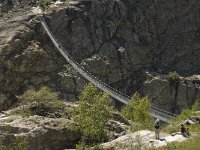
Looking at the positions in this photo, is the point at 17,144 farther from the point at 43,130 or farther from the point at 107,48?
the point at 107,48

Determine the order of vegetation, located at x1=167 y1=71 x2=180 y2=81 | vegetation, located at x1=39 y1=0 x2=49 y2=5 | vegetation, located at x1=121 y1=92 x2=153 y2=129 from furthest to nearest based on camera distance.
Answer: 1. vegetation, located at x1=39 y1=0 x2=49 y2=5
2. vegetation, located at x1=167 y1=71 x2=180 y2=81
3. vegetation, located at x1=121 y1=92 x2=153 y2=129

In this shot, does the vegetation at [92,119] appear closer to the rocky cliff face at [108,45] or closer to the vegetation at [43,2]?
the rocky cliff face at [108,45]

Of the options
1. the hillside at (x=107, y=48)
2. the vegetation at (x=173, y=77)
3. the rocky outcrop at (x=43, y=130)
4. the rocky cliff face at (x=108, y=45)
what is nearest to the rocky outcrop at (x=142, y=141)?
the rocky outcrop at (x=43, y=130)

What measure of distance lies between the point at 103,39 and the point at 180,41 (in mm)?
18697

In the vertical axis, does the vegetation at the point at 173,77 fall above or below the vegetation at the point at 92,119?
below

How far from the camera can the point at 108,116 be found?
44125 mm

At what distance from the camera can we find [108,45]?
101m

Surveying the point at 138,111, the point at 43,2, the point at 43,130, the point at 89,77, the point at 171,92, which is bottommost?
the point at 171,92

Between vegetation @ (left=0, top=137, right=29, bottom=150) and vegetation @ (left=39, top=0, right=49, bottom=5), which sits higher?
vegetation @ (left=39, top=0, right=49, bottom=5)

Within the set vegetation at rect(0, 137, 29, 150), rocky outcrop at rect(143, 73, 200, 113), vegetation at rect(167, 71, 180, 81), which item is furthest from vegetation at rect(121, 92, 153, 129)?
vegetation at rect(167, 71, 180, 81)

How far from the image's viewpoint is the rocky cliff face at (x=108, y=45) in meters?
91.3

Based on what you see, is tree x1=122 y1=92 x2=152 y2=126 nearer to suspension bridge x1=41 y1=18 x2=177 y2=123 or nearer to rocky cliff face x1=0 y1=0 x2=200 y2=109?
suspension bridge x1=41 y1=18 x2=177 y2=123

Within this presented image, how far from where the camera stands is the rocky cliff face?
3595 inches

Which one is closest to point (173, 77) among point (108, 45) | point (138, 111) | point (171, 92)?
point (171, 92)
